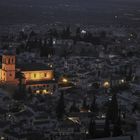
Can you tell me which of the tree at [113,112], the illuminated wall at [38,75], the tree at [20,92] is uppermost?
the tree at [113,112]

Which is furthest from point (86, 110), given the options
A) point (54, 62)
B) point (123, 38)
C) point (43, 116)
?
point (123, 38)

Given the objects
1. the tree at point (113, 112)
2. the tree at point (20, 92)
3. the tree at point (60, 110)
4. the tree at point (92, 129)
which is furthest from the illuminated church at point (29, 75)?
the tree at point (92, 129)

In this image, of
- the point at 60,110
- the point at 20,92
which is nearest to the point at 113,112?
the point at 60,110

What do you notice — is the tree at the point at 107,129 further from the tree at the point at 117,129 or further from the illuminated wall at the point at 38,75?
the illuminated wall at the point at 38,75

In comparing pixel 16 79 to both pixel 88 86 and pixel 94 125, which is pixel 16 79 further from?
pixel 94 125

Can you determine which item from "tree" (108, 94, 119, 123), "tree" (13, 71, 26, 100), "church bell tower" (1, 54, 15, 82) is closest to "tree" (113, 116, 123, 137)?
"tree" (108, 94, 119, 123)

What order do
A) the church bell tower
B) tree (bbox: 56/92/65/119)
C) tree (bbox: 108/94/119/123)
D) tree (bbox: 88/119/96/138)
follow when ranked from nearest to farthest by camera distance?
tree (bbox: 88/119/96/138) → tree (bbox: 108/94/119/123) → tree (bbox: 56/92/65/119) → the church bell tower

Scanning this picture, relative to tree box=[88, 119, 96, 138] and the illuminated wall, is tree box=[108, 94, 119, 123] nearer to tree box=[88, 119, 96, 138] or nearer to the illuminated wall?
tree box=[88, 119, 96, 138]
